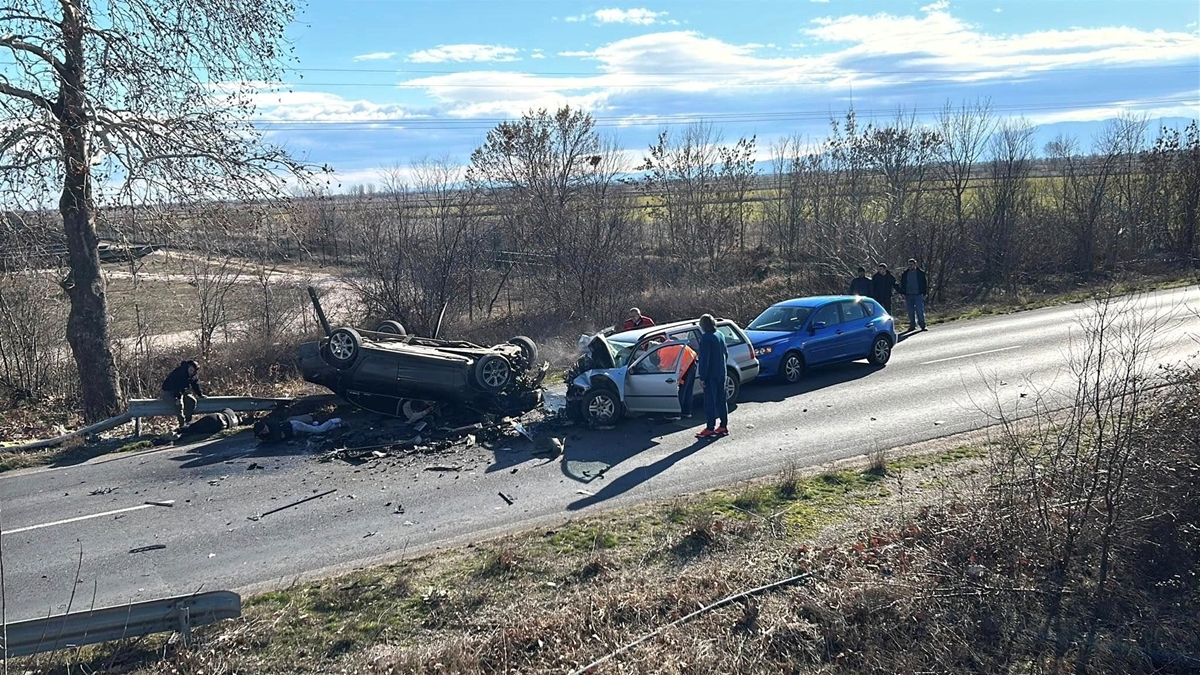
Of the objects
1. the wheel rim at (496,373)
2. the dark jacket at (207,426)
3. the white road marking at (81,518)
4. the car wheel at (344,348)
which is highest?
the car wheel at (344,348)

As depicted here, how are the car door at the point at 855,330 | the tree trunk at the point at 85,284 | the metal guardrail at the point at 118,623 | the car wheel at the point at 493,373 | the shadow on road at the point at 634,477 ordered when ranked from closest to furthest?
the metal guardrail at the point at 118,623
the shadow on road at the point at 634,477
the car wheel at the point at 493,373
the tree trunk at the point at 85,284
the car door at the point at 855,330

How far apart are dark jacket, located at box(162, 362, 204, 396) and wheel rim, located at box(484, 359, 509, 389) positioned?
17.2ft

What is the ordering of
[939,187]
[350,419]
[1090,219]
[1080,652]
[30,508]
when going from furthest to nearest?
[939,187] < [1090,219] < [350,419] < [30,508] < [1080,652]

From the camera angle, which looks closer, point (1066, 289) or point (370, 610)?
point (370, 610)

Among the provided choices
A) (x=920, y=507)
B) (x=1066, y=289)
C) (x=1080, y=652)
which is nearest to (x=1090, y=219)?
(x=1066, y=289)

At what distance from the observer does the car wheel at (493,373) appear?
13.4 m

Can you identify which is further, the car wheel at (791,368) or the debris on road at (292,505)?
the car wheel at (791,368)

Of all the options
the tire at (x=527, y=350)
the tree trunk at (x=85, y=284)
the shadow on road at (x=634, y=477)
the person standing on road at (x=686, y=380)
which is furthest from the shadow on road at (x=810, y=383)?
the tree trunk at (x=85, y=284)

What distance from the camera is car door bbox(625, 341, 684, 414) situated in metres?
13.2

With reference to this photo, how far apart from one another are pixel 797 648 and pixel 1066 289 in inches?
1146

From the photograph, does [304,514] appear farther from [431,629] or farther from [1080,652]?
[1080,652]

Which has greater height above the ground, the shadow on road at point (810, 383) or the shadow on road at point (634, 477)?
the shadow on road at point (810, 383)

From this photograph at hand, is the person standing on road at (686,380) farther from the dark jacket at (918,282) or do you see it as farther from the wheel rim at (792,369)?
the dark jacket at (918,282)

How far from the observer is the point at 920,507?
8523 mm
